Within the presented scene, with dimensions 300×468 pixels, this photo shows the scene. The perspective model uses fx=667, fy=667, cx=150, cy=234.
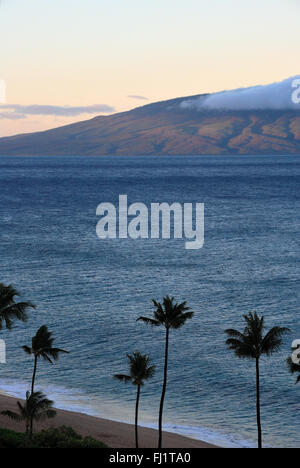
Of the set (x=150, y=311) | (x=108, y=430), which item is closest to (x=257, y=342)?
(x=108, y=430)

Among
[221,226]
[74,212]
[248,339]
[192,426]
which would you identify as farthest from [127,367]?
[74,212]

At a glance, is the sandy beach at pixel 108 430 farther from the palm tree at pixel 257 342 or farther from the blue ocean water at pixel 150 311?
the palm tree at pixel 257 342

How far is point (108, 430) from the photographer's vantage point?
49219 mm

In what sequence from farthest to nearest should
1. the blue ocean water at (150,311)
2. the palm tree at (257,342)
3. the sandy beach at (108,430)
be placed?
the blue ocean water at (150,311) → the sandy beach at (108,430) → the palm tree at (257,342)

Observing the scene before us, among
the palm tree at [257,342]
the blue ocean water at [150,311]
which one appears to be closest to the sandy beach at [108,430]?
the blue ocean water at [150,311]

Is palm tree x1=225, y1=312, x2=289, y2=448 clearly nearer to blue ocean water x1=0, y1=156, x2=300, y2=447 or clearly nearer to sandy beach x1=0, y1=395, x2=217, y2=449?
sandy beach x1=0, y1=395, x2=217, y2=449

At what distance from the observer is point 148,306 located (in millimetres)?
79500

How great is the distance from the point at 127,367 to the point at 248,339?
2167 cm

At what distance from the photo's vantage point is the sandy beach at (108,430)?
46.8 meters

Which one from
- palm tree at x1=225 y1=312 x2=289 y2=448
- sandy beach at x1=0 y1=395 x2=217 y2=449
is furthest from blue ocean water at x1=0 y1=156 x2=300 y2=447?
palm tree at x1=225 y1=312 x2=289 y2=448

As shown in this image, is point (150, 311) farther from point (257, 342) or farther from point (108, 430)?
point (257, 342)

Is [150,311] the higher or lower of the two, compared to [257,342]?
higher
